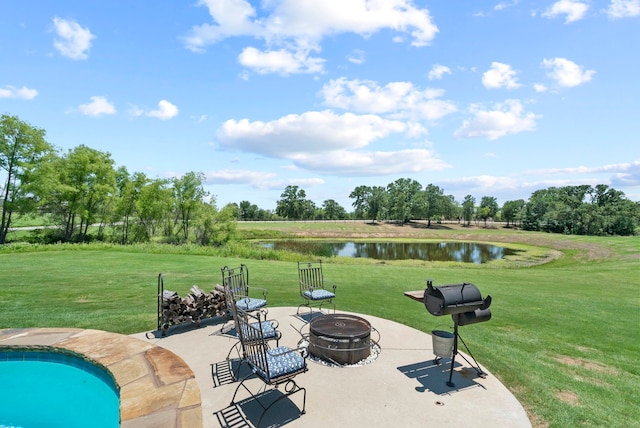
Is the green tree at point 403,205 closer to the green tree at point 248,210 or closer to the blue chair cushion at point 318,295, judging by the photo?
the green tree at point 248,210

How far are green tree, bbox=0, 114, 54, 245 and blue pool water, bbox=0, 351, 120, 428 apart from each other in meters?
28.6

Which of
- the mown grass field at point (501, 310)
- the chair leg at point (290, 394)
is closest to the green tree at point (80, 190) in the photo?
the mown grass field at point (501, 310)

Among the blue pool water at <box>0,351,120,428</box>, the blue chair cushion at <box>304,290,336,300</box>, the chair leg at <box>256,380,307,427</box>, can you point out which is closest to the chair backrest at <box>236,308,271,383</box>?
the chair leg at <box>256,380,307,427</box>

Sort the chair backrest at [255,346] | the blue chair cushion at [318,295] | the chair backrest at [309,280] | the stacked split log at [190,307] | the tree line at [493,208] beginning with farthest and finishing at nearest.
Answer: the tree line at [493,208] < the chair backrest at [309,280] < the blue chair cushion at [318,295] < the stacked split log at [190,307] < the chair backrest at [255,346]

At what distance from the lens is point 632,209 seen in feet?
Result: 229

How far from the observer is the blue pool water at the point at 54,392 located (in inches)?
164

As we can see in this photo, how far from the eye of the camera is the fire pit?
5230 millimetres

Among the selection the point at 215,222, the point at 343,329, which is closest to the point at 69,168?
the point at 215,222

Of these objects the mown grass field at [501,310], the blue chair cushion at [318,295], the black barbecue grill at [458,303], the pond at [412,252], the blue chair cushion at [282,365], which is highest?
the black barbecue grill at [458,303]

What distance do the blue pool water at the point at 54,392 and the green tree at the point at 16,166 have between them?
93.8ft

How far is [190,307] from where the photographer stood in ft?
22.0

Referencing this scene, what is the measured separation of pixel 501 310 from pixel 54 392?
414 inches

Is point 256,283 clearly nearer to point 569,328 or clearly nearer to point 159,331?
point 159,331

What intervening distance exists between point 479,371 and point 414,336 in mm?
1638
